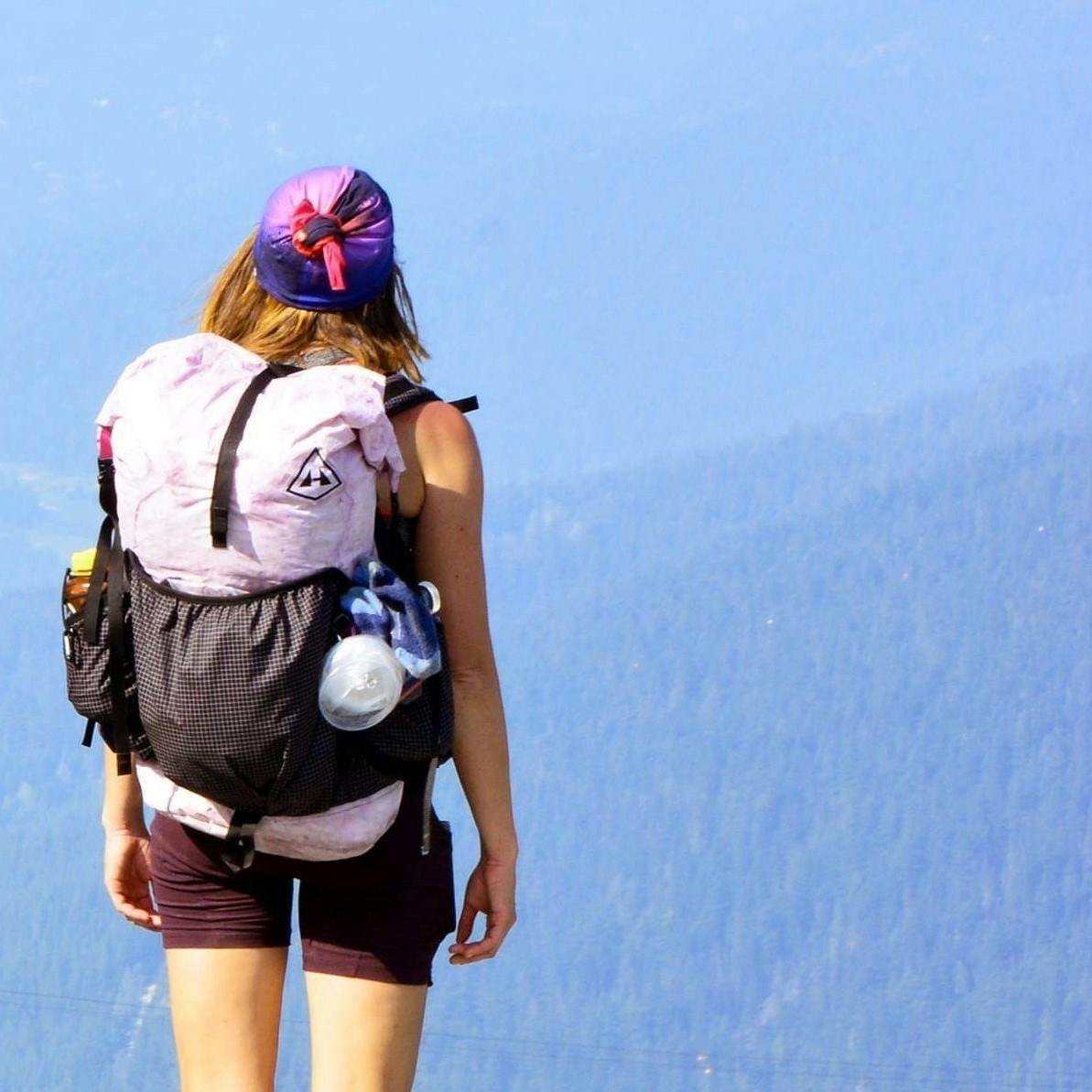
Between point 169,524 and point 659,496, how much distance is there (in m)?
2.60

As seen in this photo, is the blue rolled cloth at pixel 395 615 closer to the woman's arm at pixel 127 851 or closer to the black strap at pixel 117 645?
the black strap at pixel 117 645

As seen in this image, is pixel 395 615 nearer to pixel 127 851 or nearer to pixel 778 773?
pixel 127 851

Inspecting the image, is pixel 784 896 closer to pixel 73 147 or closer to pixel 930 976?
pixel 930 976

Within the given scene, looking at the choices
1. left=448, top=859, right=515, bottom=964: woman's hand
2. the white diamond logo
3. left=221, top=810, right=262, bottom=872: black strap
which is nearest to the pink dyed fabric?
the white diamond logo

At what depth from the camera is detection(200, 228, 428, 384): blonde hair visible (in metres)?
1.09

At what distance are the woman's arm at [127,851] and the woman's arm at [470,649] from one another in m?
0.21

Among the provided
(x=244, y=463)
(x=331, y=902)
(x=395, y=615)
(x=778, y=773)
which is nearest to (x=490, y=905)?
(x=331, y=902)

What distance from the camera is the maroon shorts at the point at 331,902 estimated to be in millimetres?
1060

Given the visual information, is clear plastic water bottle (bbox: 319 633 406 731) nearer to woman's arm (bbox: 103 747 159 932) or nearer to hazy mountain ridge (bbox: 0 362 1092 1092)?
woman's arm (bbox: 103 747 159 932)

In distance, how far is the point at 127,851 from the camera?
3.90ft

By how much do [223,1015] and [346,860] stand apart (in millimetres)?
117

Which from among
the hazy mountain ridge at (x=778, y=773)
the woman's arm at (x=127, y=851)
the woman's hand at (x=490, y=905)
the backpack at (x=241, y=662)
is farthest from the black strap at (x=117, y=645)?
the hazy mountain ridge at (x=778, y=773)

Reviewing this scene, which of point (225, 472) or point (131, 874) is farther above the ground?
point (225, 472)

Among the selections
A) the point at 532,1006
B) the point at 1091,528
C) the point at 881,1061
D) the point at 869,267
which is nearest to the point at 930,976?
the point at 881,1061
